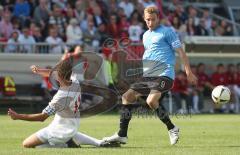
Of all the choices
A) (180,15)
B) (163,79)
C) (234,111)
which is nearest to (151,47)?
(163,79)

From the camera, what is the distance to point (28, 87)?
85.0 ft

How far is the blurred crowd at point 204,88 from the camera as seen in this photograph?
27734 mm

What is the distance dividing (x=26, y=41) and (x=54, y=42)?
103 cm

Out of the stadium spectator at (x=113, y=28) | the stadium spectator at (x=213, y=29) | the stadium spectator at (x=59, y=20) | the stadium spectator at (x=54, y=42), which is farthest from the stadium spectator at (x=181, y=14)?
the stadium spectator at (x=54, y=42)

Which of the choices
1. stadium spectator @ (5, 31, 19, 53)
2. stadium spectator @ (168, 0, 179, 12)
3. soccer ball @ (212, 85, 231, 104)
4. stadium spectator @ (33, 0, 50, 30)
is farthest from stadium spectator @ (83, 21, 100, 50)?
soccer ball @ (212, 85, 231, 104)

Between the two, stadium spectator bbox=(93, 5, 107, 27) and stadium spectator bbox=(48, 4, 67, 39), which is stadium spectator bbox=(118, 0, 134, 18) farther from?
stadium spectator bbox=(48, 4, 67, 39)

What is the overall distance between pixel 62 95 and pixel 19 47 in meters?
14.0

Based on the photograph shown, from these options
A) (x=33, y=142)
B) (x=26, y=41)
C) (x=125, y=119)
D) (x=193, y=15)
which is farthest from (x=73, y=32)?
(x=33, y=142)

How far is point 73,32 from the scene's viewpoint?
88.8 ft

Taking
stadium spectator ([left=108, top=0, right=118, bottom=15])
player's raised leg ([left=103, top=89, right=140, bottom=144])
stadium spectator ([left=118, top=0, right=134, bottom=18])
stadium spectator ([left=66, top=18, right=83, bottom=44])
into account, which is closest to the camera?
player's raised leg ([left=103, top=89, right=140, bottom=144])

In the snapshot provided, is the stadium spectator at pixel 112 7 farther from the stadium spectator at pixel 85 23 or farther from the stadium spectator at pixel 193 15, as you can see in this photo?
the stadium spectator at pixel 193 15

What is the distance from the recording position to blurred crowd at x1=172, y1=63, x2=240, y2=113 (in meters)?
27.7

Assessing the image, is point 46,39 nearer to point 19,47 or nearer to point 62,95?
point 19,47

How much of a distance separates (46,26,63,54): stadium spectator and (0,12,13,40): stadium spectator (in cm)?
144
